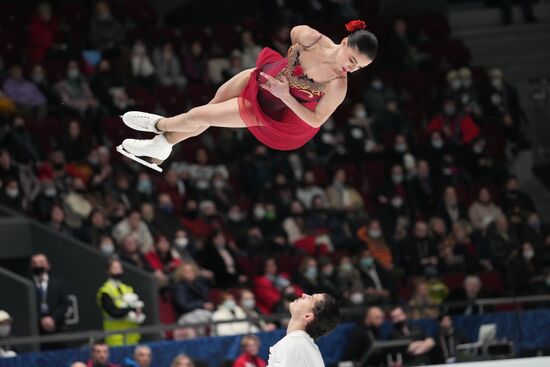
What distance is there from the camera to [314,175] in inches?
632

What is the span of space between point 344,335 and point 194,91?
4969 mm

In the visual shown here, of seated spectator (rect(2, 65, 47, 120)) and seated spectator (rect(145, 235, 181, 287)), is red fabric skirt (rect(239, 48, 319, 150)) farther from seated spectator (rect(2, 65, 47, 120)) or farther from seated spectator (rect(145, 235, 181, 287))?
seated spectator (rect(2, 65, 47, 120))

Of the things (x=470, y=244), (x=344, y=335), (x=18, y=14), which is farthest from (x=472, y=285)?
(x=18, y=14)

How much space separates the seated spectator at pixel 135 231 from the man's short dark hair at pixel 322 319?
644 centimetres

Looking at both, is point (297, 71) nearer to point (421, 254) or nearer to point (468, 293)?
point (468, 293)

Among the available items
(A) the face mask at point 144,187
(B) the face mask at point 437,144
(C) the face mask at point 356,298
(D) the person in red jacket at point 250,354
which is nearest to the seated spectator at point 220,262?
(A) the face mask at point 144,187

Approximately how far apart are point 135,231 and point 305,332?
260 inches

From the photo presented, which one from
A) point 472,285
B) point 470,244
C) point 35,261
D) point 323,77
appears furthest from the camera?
point 470,244

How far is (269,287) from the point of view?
13664mm

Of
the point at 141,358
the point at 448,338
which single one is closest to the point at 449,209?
the point at 448,338

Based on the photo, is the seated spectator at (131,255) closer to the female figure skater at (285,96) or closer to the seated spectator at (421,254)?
the seated spectator at (421,254)

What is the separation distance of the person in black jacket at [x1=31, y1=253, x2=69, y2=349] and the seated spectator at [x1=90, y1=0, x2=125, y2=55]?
15.0 ft

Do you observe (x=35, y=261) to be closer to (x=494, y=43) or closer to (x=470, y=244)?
(x=470, y=244)

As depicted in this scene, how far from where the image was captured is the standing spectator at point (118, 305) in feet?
40.1
